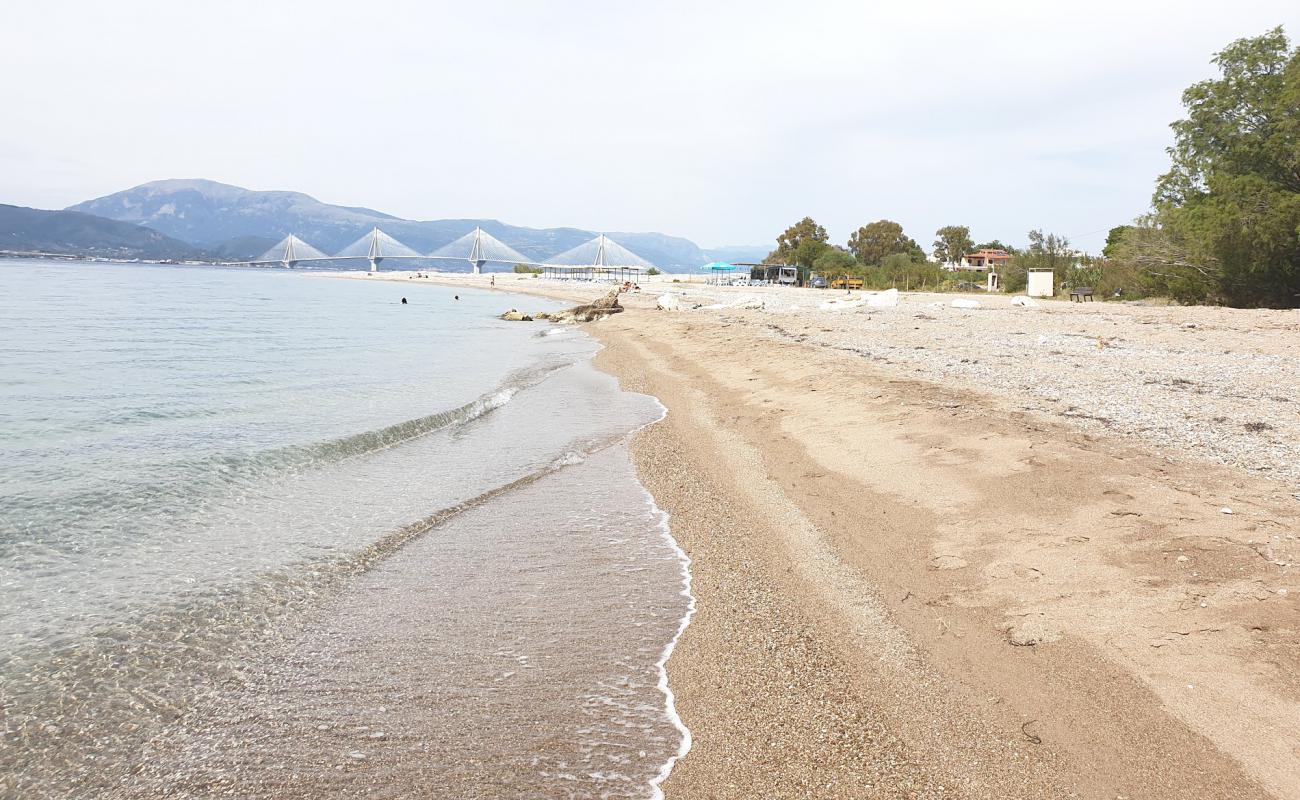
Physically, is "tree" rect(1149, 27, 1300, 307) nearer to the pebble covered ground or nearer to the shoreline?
the pebble covered ground

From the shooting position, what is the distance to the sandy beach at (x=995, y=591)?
322cm

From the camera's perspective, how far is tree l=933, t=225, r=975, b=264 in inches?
3642

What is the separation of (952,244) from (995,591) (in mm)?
98704

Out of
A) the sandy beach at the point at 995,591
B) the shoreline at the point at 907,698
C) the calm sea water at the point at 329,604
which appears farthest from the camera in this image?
the calm sea water at the point at 329,604

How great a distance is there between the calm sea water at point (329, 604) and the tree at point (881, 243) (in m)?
88.2

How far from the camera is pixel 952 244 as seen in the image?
93312 millimetres

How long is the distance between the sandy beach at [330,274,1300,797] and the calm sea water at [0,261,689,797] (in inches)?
22.7

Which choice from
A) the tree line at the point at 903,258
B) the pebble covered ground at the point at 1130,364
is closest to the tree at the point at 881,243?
the tree line at the point at 903,258

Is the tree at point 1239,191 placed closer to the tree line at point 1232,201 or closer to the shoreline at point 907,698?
the tree line at point 1232,201

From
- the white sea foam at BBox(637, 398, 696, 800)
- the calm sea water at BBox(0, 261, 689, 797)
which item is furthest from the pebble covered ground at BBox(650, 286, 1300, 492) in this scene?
the calm sea water at BBox(0, 261, 689, 797)

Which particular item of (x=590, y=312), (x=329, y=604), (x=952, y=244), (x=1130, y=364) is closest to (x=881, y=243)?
(x=952, y=244)

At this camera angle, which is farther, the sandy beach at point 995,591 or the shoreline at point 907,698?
the sandy beach at point 995,591

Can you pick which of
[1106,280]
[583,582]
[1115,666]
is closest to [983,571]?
[1115,666]

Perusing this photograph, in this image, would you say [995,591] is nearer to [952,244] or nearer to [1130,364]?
[1130,364]
